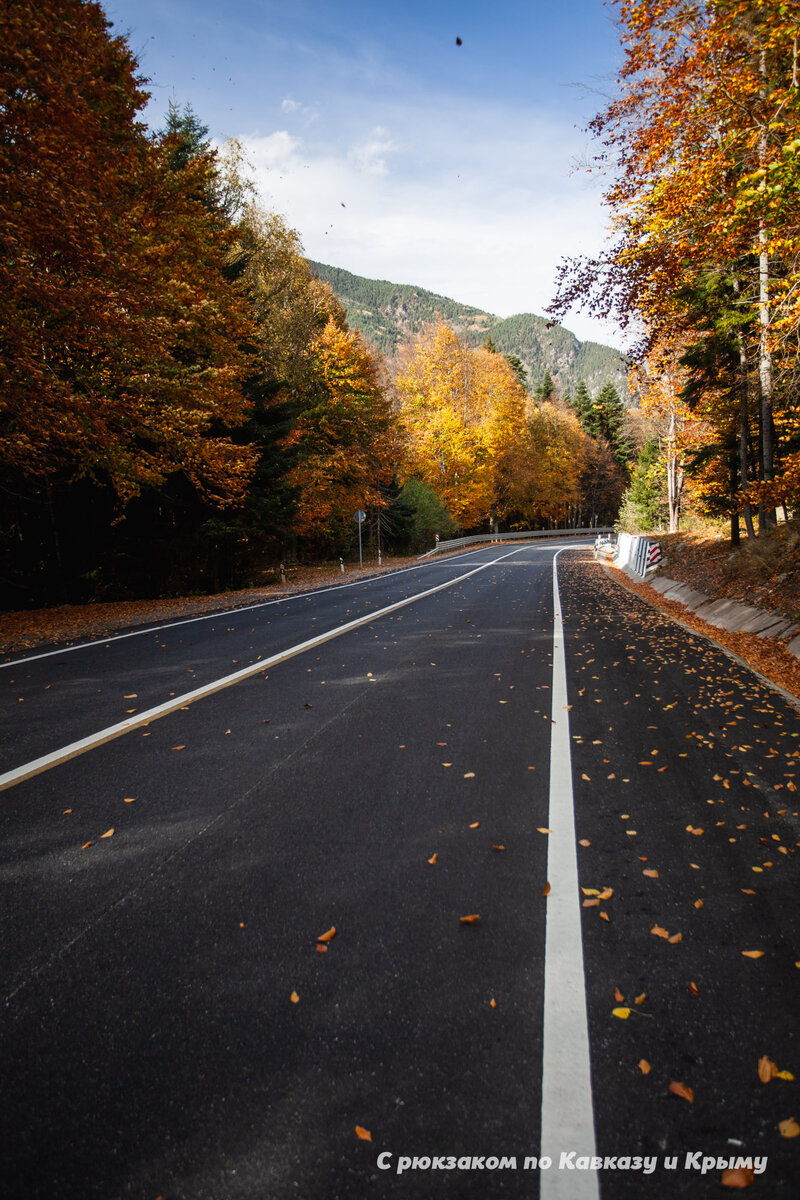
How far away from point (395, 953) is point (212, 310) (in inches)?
621

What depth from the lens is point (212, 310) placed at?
14.7 m

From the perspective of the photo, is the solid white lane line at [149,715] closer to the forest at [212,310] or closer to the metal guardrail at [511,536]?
the forest at [212,310]

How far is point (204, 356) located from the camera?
17.3m

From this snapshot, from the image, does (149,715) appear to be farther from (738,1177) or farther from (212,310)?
(212,310)

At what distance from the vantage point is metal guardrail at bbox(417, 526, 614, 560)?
43.3m

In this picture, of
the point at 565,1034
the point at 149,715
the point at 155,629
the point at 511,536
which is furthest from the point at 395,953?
the point at 511,536

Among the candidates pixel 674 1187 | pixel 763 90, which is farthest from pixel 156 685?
pixel 763 90

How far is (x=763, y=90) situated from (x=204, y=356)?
14.1m

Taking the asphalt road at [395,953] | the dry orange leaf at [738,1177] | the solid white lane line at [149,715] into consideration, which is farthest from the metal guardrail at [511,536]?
the dry orange leaf at [738,1177]

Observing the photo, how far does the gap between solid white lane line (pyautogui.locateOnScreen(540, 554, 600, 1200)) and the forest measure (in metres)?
6.57

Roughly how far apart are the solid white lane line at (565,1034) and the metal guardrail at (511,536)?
3381 cm

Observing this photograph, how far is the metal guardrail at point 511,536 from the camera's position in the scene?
4326 centimetres

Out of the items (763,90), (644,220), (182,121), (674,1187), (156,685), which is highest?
(182,121)

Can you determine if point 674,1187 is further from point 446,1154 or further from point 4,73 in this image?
point 4,73
